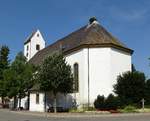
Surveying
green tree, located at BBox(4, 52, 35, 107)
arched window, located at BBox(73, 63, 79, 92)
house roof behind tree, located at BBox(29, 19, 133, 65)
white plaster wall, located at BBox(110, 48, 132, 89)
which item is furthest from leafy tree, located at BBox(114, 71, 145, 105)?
green tree, located at BBox(4, 52, 35, 107)

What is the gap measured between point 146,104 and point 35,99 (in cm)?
1791

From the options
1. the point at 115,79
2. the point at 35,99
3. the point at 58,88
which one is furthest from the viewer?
the point at 35,99

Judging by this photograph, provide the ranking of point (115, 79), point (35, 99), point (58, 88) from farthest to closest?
point (35, 99)
point (115, 79)
point (58, 88)

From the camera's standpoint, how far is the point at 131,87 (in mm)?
38875

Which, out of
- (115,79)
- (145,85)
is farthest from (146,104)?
(115,79)

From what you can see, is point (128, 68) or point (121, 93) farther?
point (128, 68)

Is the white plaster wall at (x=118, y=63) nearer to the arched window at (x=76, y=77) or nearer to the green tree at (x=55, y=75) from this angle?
the arched window at (x=76, y=77)

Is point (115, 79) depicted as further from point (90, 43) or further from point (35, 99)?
point (35, 99)

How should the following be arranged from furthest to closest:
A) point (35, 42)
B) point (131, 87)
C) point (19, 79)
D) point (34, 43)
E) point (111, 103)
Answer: point (35, 42) → point (34, 43) → point (19, 79) → point (131, 87) → point (111, 103)

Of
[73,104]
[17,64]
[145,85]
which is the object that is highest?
[17,64]

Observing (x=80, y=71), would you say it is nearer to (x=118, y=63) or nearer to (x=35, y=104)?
(x=118, y=63)

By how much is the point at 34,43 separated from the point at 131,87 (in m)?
36.5

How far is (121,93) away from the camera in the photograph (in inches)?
1544

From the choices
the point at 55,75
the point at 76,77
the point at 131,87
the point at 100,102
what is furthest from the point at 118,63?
the point at 55,75
